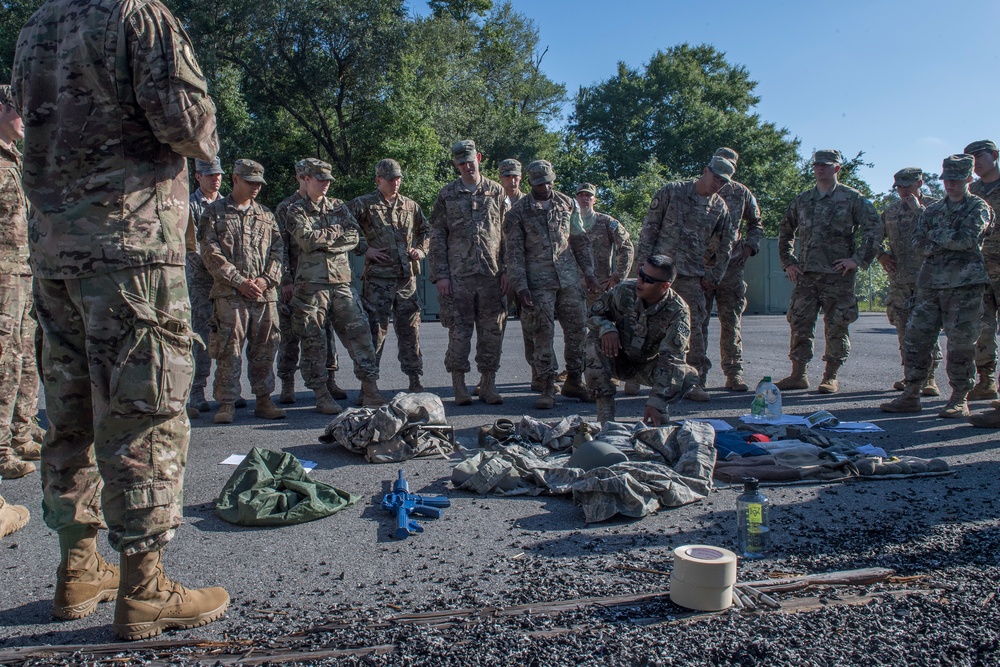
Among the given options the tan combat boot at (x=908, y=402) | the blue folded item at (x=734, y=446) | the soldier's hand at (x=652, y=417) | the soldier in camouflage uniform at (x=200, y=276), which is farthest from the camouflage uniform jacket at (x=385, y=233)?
the tan combat boot at (x=908, y=402)

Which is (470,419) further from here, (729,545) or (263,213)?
(729,545)

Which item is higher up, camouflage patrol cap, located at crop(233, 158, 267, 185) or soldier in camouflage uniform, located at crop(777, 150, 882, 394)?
camouflage patrol cap, located at crop(233, 158, 267, 185)

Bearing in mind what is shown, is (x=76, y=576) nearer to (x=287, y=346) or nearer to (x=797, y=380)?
(x=287, y=346)

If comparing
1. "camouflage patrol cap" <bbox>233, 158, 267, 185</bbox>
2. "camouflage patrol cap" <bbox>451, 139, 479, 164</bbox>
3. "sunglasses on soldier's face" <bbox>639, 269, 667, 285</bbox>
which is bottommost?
"sunglasses on soldier's face" <bbox>639, 269, 667, 285</bbox>

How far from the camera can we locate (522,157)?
120 ft

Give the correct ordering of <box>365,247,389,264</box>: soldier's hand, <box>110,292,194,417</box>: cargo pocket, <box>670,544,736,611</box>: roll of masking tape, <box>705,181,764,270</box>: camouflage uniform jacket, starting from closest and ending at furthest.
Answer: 1. <box>110,292,194,417</box>: cargo pocket
2. <box>670,544,736,611</box>: roll of masking tape
3. <box>365,247,389,264</box>: soldier's hand
4. <box>705,181,764,270</box>: camouflage uniform jacket

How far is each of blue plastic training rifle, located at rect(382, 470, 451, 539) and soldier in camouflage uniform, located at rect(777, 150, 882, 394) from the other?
207 inches

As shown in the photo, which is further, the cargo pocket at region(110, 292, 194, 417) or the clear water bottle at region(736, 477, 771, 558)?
the clear water bottle at region(736, 477, 771, 558)

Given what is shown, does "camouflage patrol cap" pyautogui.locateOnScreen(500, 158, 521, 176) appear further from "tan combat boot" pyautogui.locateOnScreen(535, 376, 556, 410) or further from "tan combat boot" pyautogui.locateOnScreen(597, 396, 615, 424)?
"tan combat boot" pyautogui.locateOnScreen(597, 396, 615, 424)

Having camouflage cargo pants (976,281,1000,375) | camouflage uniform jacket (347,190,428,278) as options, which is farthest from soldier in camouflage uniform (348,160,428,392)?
camouflage cargo pants (976,281,1000,375)

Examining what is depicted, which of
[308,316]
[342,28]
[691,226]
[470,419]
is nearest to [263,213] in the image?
[308,316]

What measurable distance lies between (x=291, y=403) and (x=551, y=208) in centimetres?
332

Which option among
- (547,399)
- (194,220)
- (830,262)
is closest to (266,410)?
(194,220)

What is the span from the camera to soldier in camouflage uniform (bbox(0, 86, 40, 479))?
4.86 m
